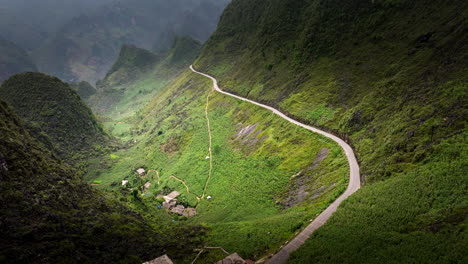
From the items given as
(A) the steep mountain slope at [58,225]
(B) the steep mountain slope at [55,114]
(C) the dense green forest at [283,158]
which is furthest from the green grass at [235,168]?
(B) the steep mountain slope at [55,114]

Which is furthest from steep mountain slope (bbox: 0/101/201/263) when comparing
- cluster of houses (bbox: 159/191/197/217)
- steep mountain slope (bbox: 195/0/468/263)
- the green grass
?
steep mountain slope (bbox: 195/0/468/263)

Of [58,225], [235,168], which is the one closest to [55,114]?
[235,168]

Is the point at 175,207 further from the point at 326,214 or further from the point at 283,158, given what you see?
the point at 326,214

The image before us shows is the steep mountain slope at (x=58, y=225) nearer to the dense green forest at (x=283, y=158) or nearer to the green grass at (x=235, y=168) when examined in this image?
the dense green forest at (x=283, y=158)


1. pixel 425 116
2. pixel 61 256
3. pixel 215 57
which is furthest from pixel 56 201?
pixel 215 57

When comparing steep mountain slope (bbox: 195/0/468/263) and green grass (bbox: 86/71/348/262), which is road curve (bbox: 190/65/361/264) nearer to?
green grass (bbox: 86/71/348/262)

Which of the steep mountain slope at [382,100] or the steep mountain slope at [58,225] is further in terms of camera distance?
the steep mountain slope at [58,225]
